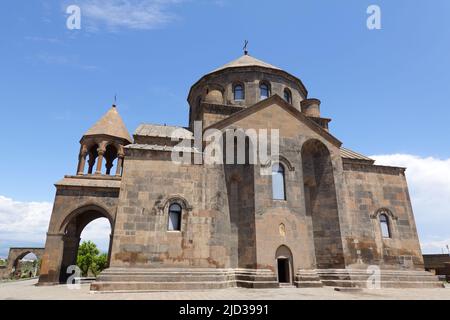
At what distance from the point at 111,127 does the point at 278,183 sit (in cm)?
1312

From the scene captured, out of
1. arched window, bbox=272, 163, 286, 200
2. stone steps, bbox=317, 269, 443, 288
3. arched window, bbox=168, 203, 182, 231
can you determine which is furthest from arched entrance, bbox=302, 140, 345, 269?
arched window, bbox=168, 203, 182, 231

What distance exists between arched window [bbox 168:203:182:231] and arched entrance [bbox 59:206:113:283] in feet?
18.5

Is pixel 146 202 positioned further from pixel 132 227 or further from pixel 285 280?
pixel 285 280

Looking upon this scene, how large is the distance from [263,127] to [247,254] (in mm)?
6313

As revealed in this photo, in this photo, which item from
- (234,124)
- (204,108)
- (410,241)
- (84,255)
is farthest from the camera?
(84,255)

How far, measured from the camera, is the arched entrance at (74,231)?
1636 centimetres

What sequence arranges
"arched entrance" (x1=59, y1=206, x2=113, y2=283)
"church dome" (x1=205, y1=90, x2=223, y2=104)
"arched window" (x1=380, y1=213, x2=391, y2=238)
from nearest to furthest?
"arched window" (x1=380, y1=213, x2=391, y2=238) < "arched entrance" (x1=59, y1=206, x2=113, y2=283) < "church dome" (x1=205, y1=90, x2=223, y2=104)

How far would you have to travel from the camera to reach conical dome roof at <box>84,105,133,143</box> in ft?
65.3

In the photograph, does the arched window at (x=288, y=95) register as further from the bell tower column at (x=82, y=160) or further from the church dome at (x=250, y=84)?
the bell tower column at (x=82, y=160)

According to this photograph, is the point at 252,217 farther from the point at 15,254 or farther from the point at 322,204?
the point at 15,254

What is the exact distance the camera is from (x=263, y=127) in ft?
48.4

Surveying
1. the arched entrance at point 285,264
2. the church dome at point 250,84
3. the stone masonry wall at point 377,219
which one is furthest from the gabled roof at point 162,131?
the stone masonry wall at point 377,219

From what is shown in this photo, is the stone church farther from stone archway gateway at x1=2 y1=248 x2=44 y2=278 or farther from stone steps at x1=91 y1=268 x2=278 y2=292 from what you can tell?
stone archway gateway at x1=2 y1=248 x2=44 y2=278
